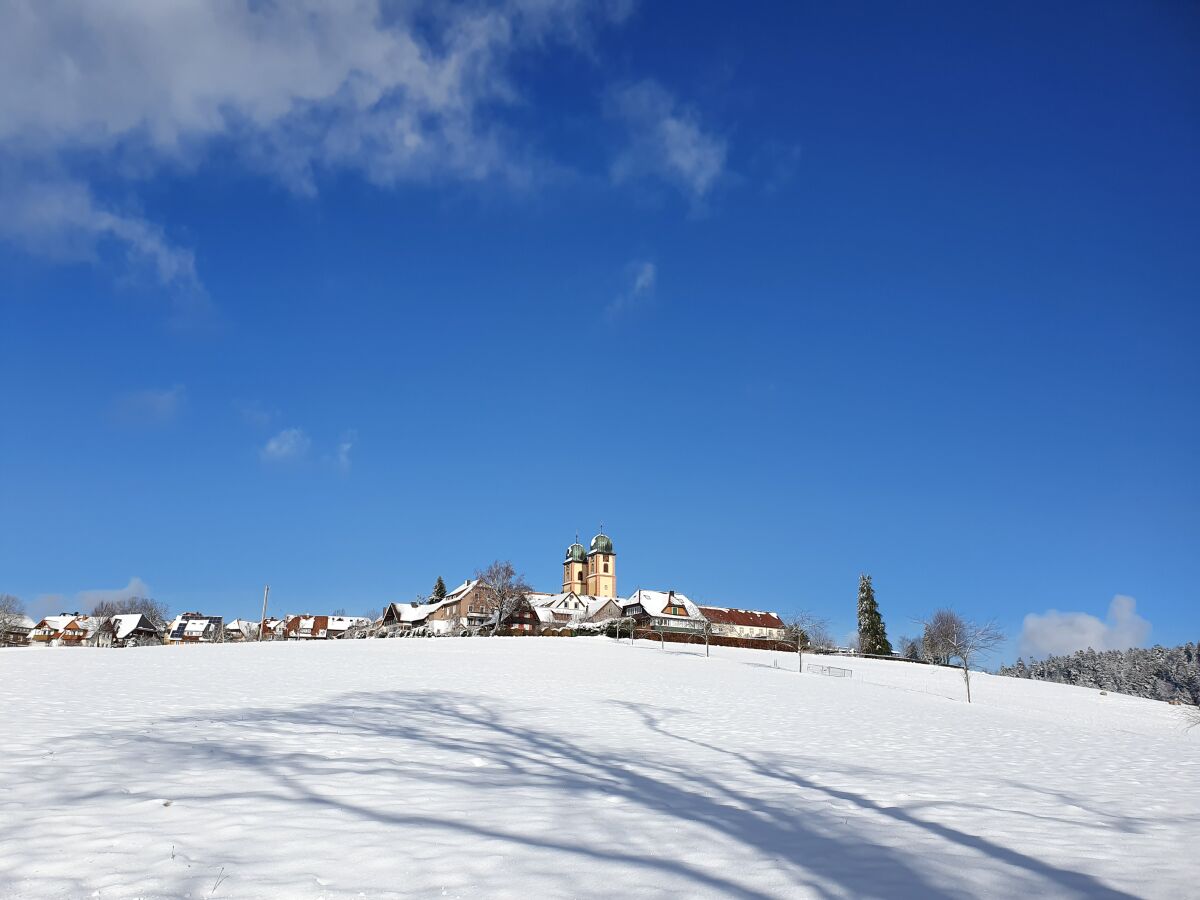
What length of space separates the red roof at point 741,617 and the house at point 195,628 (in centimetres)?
9745

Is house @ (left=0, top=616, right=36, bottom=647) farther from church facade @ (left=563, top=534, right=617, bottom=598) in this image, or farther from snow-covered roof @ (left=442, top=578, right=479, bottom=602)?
church facade @ (left=563, top=534, right=617, bottom=598)

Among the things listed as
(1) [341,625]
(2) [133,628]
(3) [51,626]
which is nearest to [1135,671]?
(1) [341,625]

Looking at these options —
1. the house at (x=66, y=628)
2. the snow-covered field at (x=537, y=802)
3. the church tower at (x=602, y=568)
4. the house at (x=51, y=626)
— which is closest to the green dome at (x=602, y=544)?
the church tower at (x=602, y=568)

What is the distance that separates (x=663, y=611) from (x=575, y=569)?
47.3 meters

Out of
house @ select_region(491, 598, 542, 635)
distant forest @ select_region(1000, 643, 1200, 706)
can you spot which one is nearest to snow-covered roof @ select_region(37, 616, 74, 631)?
house @ select_region(491, 598, 542, 635)

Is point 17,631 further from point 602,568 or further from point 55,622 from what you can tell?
point 602,568

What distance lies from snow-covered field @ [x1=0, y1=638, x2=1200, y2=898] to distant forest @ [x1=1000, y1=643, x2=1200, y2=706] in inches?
4514

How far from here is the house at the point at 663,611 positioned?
341 feet

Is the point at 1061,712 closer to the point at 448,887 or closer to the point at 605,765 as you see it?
the point at 605,765

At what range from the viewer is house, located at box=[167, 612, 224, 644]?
148 metres

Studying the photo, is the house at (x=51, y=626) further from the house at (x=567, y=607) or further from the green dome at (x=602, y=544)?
the green dome at (x=602, y=544)

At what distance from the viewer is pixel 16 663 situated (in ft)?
103

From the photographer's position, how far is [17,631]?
→ 129 m

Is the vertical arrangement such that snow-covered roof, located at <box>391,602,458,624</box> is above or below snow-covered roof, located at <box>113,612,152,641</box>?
above
